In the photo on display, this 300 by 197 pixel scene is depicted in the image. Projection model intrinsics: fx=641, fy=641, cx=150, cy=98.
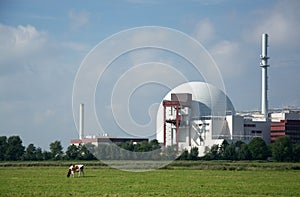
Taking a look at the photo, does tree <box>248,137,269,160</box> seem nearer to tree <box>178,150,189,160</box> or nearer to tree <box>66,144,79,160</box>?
tree <box>178,150,189,160</box>

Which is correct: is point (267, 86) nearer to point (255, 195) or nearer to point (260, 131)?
point (260, 131)

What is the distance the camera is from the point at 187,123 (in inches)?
5059

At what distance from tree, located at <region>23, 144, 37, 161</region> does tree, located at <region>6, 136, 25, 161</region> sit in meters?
1.37

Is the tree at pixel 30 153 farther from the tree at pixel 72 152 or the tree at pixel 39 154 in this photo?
the tree at pixel 72 152

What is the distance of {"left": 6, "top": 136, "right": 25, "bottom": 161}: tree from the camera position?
11175 cm

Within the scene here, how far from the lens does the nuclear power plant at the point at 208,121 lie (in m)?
125

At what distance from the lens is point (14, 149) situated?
11369 centimetres

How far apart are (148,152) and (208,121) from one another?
80.9 ft

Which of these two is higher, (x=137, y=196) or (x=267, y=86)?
(x=267, y=86)

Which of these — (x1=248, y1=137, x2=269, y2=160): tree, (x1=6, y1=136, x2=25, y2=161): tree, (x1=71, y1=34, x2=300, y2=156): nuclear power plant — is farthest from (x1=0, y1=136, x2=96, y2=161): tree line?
(x1=248, y1=137, x2=269, y2=160): tree

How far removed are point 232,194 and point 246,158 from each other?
7694cm

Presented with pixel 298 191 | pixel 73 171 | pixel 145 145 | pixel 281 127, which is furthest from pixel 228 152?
pixel 298 191

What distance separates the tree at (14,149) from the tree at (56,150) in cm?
527

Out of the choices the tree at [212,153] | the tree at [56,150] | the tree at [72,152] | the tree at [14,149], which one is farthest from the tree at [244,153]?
the tree at [14,149]
